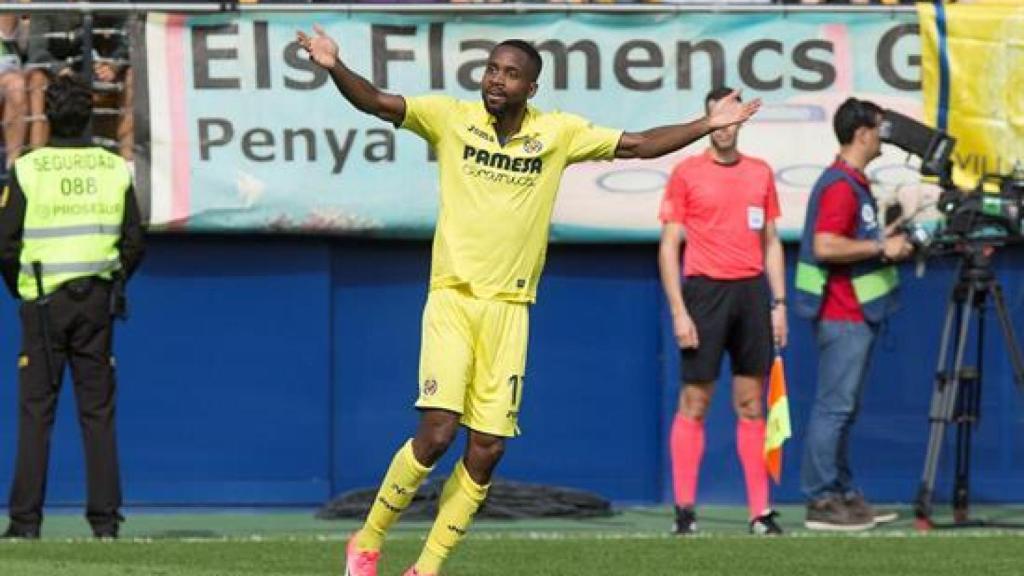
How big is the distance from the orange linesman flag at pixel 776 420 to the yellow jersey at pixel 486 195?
3.47m

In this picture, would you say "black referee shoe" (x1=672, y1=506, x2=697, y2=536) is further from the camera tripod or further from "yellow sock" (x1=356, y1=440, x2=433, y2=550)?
"yellow sock" (x1=356, y1=440, x2=433, y2=550)

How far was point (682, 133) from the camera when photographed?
1001 centimetres

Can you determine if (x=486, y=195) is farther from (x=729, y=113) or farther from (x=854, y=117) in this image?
(x=854, y=117)

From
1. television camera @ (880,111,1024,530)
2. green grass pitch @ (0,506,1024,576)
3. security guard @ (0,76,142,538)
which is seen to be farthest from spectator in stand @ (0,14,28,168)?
television camera @ (880,111,1024,530)

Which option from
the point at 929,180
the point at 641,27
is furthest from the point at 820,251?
the point at 641,27

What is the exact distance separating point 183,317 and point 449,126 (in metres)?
4.84

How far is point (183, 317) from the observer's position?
14.5 meters

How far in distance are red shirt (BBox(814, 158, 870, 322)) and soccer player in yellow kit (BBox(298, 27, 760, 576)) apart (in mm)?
3660

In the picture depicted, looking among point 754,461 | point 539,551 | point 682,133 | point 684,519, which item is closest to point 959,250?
point 754,461

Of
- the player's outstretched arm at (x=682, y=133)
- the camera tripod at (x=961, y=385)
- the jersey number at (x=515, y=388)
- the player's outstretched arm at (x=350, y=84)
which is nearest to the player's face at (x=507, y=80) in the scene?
the player's outstretched arm at (x=350, y=84)

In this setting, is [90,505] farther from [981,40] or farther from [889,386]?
[981,40]

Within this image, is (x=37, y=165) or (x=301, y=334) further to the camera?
(x=301, y=334)

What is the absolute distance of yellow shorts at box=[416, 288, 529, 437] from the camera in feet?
32.2

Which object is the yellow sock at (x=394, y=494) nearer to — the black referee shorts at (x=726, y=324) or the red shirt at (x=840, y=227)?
the black referee shorts at (x=726, y=324)
